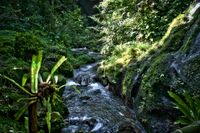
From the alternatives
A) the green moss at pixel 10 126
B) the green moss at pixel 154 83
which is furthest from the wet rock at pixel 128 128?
the green moss at pixel 10 126

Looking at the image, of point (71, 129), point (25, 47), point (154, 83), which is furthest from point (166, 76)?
point (25, 47)

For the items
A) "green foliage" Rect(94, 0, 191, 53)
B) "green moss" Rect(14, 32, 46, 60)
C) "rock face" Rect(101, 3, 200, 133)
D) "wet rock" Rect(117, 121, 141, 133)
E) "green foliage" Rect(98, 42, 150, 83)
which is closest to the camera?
"rock face" Rect(101, 3, 200, 133)

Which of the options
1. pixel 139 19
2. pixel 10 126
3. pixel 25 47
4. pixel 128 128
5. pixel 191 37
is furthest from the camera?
pixel 139 19

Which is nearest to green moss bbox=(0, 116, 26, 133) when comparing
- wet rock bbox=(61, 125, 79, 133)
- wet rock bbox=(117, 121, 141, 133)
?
wet rock bbox=(61, 125, 79, 133)

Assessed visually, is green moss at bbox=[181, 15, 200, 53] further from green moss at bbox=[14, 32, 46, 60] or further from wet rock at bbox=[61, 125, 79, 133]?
green moss at bbox=[14, 32, 46, 60]

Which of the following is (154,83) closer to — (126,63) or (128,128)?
(128,128)

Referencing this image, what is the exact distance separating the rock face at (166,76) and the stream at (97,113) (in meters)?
0.36

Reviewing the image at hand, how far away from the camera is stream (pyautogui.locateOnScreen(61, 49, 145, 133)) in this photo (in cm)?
804

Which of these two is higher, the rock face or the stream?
the rock face

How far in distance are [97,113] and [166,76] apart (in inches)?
91.8

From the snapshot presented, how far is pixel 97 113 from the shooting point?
29.8 feet

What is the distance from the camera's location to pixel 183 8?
12.1m

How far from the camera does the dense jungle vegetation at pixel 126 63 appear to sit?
5.77 meters

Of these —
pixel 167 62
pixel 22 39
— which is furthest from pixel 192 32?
pixel 22 39
